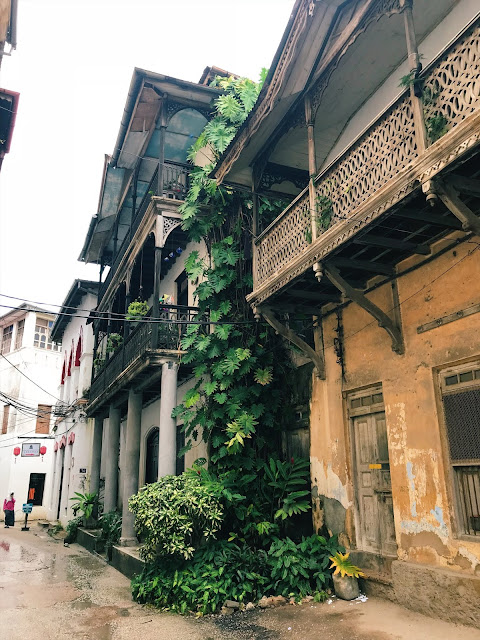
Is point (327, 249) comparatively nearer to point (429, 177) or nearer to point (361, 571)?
point (429, 177)

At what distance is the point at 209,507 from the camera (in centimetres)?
798

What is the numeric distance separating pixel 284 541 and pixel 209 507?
1287 millimetres

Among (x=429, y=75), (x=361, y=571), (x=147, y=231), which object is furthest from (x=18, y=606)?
(x=429, y=75)

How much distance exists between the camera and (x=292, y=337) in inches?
336

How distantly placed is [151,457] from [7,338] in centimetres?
2226

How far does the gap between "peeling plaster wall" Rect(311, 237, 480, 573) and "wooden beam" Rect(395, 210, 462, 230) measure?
0.33 metres

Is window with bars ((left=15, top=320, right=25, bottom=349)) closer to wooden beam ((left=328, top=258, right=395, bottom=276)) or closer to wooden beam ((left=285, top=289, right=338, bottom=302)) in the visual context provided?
wooden beam ((left=285, top=289, right=338, bottom=302))

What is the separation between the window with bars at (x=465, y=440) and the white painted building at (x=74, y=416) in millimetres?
16358

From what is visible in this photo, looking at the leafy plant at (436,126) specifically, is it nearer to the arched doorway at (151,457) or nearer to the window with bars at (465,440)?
the window with bars at (465,440)

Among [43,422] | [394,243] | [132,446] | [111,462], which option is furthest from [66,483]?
[394,243]

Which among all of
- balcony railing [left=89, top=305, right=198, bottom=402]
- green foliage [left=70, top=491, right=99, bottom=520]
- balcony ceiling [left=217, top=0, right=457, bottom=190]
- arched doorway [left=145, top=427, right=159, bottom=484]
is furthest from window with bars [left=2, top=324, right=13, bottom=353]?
balcony ceiling [left=217, top=0, right=457, bottom=190]

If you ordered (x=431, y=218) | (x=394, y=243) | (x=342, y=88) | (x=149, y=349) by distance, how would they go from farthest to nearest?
(x=149, y=349) → (x=342, y=88) → (x=394, y=243) → (x=431, y=218)

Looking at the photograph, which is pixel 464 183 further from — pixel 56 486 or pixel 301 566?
pixel 56 486

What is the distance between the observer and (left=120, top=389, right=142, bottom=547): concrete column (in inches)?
472
